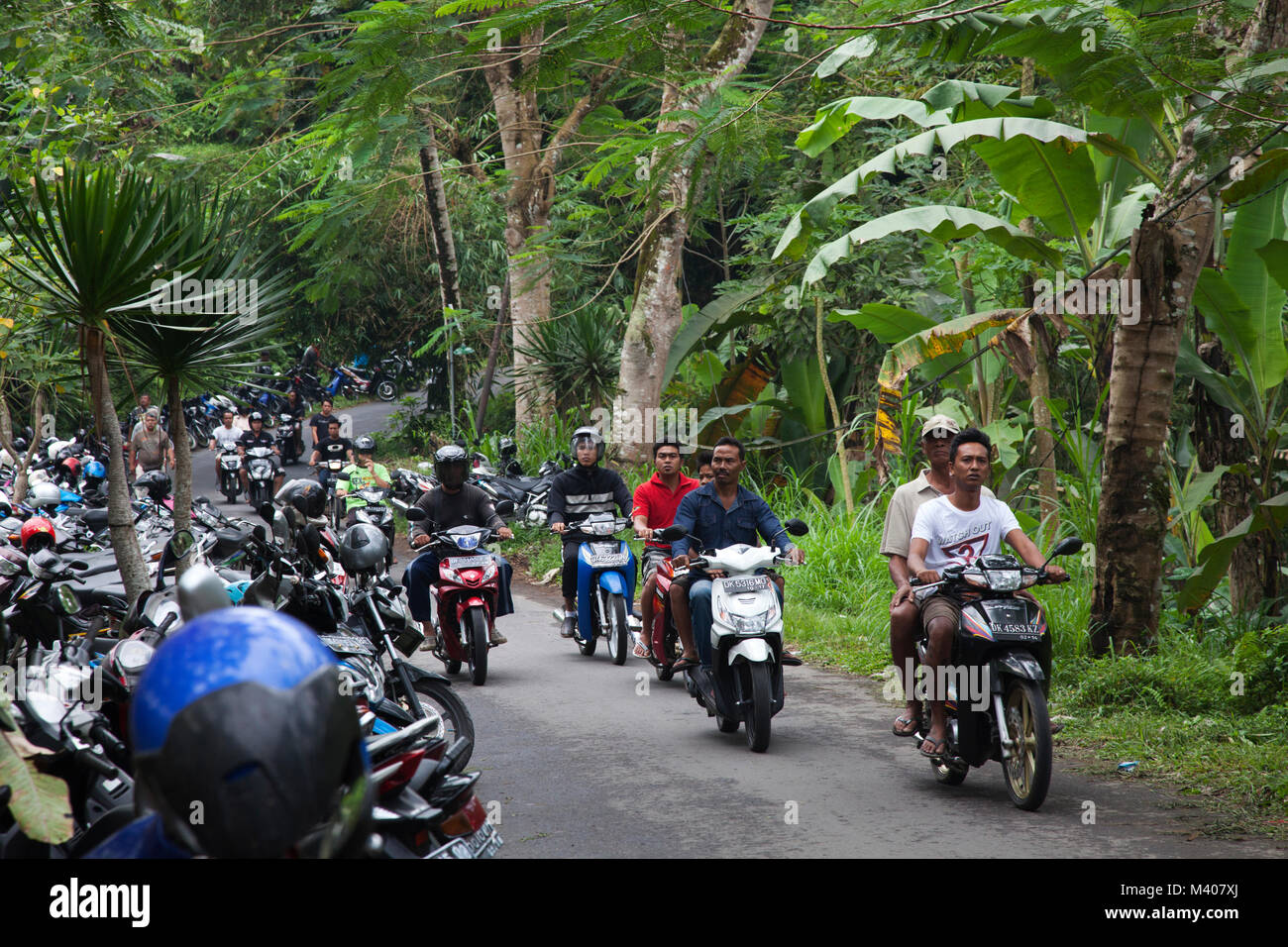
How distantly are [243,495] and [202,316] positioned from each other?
21658 millimetres

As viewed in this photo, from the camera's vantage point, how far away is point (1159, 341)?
27.1 ft

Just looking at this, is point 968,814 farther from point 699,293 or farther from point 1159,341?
point 699,293

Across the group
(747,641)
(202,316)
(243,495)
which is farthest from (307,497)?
(243,495)

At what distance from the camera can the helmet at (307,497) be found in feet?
26.1

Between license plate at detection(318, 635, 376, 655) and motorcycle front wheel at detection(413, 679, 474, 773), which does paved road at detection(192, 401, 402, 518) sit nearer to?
motorcycle front wheel at detection(413, 679, 474, 773)

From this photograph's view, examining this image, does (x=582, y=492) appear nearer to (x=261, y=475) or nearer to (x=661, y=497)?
A: (x=661, y=497)

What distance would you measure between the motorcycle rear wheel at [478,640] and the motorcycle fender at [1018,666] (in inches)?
175

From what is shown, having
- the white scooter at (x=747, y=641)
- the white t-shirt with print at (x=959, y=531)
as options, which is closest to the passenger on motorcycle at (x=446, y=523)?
the white scooter at (x=747, y=641)

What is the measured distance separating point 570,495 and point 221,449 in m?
17.0

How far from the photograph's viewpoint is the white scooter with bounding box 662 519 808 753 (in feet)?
23.6

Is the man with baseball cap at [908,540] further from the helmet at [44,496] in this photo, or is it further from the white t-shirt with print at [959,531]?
the helmet at [44,496]

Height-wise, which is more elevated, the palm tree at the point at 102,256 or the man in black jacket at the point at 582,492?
the palm tree at the point at 102,256

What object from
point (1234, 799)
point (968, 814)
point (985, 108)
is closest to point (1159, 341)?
point (985, 108)

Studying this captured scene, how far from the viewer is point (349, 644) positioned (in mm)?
6273
